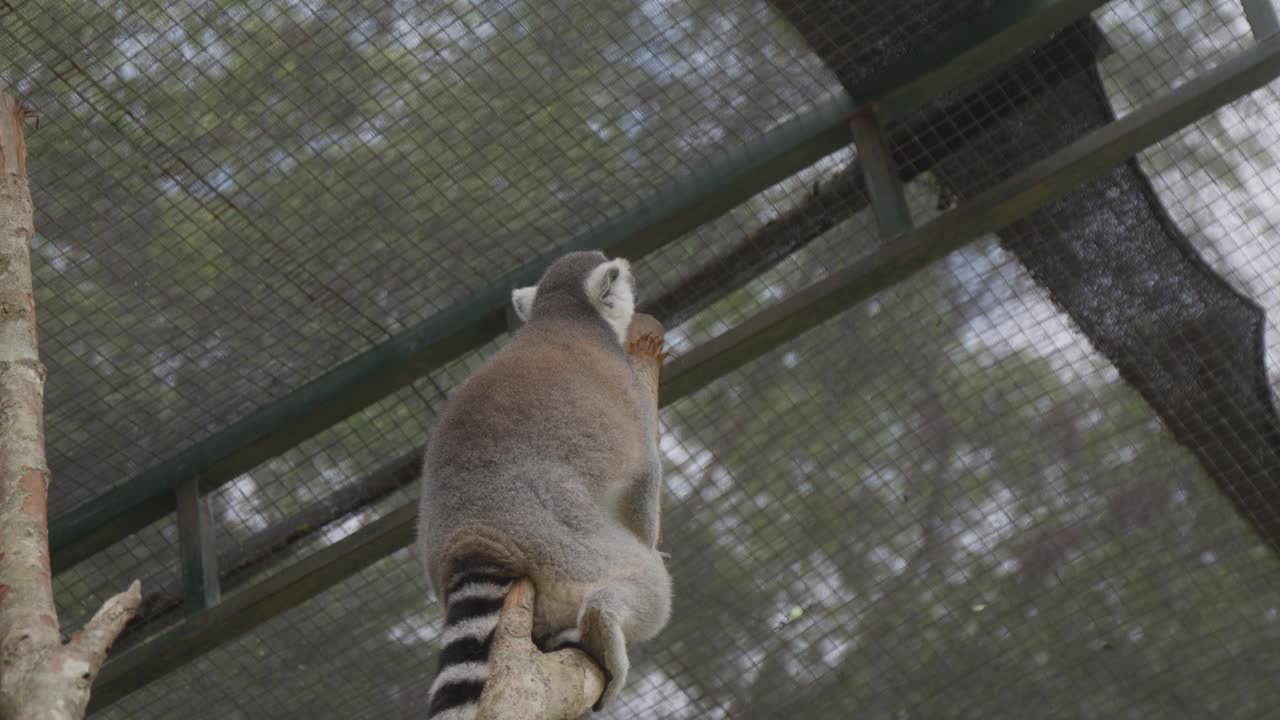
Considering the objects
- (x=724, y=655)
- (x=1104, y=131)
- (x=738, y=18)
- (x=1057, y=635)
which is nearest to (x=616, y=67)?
(x=738, y=18)

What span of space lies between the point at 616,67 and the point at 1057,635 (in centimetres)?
266

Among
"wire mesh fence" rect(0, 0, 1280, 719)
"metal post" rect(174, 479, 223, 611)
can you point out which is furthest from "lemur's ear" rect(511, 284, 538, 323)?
"metal post" rect(174, 479, 223, 611)

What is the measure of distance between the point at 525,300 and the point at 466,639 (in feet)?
6.16

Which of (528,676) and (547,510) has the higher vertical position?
(528,676)

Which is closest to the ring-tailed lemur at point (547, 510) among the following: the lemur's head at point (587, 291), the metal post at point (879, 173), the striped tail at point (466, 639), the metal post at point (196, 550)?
the striped tail at point (466, 639)

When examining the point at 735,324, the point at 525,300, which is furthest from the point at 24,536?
the point at 735,324

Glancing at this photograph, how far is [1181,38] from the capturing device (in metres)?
4.64

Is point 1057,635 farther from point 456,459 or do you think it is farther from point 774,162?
point 456,459

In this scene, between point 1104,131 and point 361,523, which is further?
point 361,523

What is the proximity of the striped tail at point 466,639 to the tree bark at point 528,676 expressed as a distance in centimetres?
4

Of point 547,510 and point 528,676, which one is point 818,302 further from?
point 528,676

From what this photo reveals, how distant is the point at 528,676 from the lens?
107 inches

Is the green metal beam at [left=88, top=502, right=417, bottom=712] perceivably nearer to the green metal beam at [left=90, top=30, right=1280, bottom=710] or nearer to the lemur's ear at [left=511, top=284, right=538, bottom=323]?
the green metal beam at [left=90, top=30, right=1280, bottom=710]

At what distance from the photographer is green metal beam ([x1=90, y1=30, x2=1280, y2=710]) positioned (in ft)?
14.5
